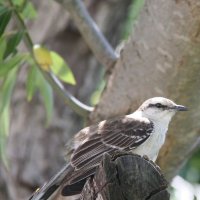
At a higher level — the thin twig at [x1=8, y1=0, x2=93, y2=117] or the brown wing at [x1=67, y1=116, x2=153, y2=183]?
Answer: the thin twig at [x1=8, y1=0, x2=93, y2=117]

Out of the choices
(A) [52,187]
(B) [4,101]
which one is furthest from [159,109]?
(B) [4,101]

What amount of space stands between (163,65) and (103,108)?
764 mm

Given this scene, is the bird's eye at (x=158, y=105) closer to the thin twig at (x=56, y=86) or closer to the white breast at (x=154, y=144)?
the white breast at (x=154, y=144)

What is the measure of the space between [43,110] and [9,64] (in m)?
2.27

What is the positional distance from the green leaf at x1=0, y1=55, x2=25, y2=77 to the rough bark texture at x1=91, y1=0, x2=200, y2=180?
685 mm

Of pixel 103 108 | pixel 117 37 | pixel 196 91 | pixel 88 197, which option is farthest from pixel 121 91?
pixel 117 37

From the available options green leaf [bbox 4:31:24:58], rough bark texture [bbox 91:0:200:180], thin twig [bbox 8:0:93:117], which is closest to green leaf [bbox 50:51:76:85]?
thin twig [bbox 8:0:93:117]

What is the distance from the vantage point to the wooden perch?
383 cm

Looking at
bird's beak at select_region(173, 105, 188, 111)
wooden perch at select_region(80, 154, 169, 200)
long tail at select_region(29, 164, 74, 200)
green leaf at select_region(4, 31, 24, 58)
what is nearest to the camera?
wooden perch at select_region(80, 154, 169, 200)

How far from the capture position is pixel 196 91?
568 cm

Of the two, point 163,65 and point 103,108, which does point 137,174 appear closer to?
point 163,65

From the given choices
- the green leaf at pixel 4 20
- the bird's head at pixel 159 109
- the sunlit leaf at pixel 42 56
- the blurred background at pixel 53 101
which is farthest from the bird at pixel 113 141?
the blurred background at pixel 53 101

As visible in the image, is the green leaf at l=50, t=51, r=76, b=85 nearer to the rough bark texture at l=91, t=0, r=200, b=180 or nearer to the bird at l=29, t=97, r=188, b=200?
the rough bark texture at l=91, t=0, r=200, b=180

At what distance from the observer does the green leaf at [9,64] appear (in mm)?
6160
